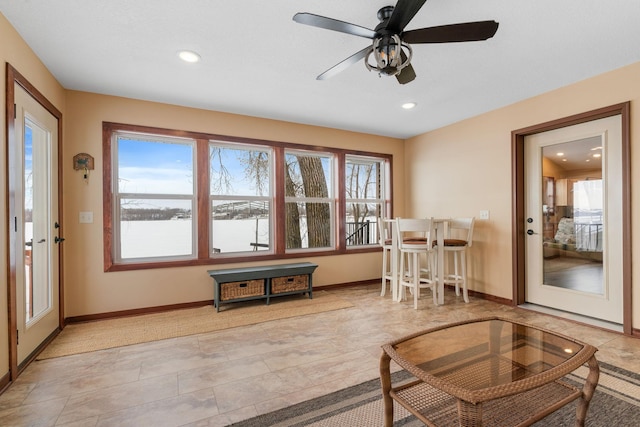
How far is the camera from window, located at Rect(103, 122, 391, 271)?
11.5ft

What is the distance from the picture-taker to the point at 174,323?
3.17 m

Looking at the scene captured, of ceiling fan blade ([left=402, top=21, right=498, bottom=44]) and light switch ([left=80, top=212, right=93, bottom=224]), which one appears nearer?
ceiling fan blade ([left=402, top=21, right=498, bottom=44])

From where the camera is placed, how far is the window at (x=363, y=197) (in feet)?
16.3

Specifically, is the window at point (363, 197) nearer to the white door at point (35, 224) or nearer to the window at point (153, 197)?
the window at point (153, 197)

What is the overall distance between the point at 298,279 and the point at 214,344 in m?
1.54

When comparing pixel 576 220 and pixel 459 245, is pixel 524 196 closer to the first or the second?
pixel 576 220

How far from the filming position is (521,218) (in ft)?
12.0

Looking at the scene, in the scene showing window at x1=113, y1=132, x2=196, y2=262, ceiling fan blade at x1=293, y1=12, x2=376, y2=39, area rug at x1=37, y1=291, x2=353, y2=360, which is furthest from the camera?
window at x1=113, y1=132, x2=196, y2=262

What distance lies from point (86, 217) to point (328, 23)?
3.21 m

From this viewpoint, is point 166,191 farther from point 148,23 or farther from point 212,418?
point 212,418

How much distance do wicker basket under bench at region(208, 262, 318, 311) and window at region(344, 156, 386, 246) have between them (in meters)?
1.19

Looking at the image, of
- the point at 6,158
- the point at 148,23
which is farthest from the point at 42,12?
the point at 6,158

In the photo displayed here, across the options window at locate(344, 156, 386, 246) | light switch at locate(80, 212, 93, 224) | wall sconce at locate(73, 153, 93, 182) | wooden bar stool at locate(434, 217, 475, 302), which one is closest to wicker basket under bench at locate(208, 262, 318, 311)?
window at locate(344, 156, 386, 246)

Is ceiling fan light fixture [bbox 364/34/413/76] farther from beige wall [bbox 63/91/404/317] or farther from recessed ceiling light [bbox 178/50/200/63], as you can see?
beige wall [bbox 63/91/404/317]
